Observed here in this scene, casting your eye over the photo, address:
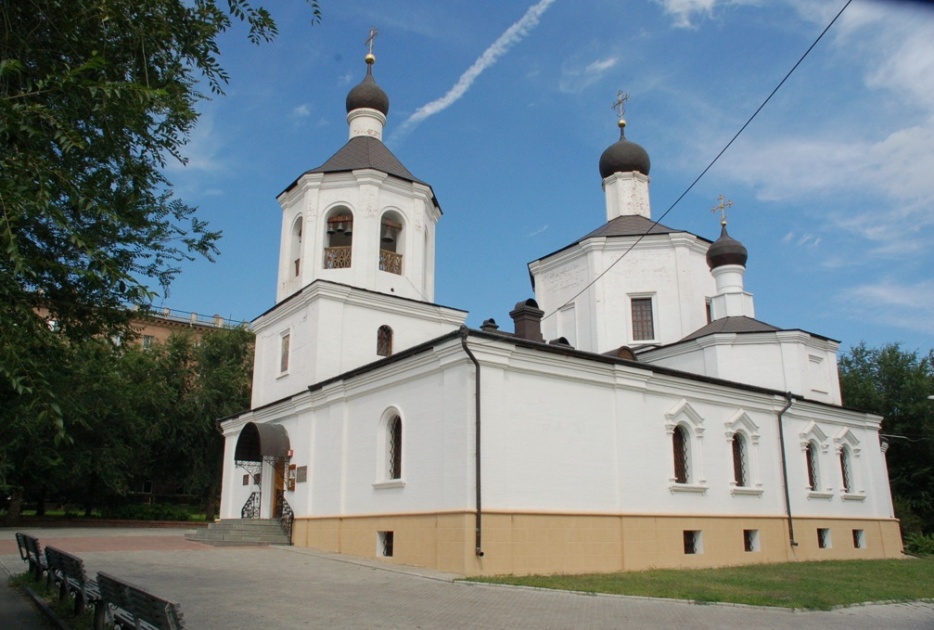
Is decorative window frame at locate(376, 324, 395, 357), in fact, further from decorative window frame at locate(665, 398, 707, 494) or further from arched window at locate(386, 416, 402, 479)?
decorative window frame at locate(665, 398, 707, 494)

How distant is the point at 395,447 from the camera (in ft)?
54.1

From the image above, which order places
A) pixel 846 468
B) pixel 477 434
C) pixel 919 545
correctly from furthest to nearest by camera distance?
1. pixel 919 545
2. pixel 846 468
3. pixel 477 434

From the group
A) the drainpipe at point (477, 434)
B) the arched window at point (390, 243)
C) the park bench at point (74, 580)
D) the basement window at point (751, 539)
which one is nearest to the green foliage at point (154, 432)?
the arched window at point (390, 243)

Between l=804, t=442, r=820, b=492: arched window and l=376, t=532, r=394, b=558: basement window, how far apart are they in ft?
41.5

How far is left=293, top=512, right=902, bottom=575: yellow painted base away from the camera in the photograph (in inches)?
536

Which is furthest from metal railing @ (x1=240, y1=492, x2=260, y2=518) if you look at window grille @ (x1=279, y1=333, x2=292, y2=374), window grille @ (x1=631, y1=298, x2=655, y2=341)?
window grille @ (x1=631, y1=298, x2=655, y2=341)

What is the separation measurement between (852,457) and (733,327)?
551 cm

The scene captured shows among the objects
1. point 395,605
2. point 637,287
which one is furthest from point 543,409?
point 637,287

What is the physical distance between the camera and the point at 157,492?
137 feet

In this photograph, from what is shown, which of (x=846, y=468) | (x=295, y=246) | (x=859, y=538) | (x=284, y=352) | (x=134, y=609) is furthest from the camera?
(x=846, y=468)

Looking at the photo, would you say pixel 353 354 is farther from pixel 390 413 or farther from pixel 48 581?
pixel 48 581

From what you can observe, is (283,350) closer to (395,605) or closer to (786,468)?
(395,605)

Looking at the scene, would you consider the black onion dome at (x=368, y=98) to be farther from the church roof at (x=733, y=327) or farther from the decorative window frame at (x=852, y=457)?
the decorative window frame at (x=852, y=457)

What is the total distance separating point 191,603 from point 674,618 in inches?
243
